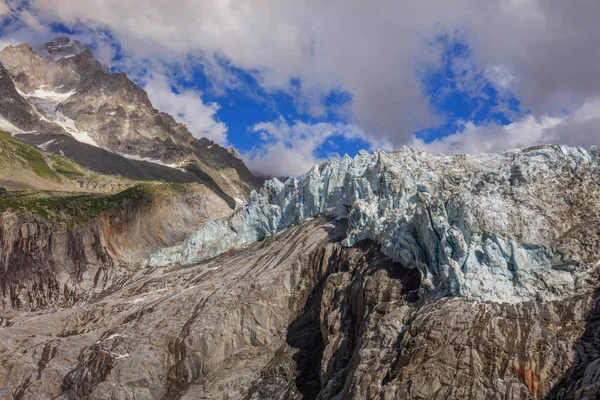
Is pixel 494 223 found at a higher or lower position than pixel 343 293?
higher

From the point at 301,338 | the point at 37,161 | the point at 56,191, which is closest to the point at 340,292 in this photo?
the point at 301,338

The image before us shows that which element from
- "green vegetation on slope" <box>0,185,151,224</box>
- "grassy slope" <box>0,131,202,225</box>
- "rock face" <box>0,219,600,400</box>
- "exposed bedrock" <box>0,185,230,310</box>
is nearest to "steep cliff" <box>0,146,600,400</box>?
"rock face" <box>0,219,600,400</box>

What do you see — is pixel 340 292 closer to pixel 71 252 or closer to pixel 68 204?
pixel 71 252

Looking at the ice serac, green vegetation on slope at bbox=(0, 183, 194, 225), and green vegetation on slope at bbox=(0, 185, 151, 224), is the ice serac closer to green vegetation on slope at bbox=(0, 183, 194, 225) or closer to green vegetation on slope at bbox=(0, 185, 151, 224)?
green vegetation on slope at bbox=(0, 183, 194, 225)

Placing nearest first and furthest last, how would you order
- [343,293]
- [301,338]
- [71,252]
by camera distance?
[343,293] < [301,338] < [71,252]

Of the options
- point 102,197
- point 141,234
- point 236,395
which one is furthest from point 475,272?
point 102,197

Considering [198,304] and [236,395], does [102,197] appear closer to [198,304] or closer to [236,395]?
[198,304]
